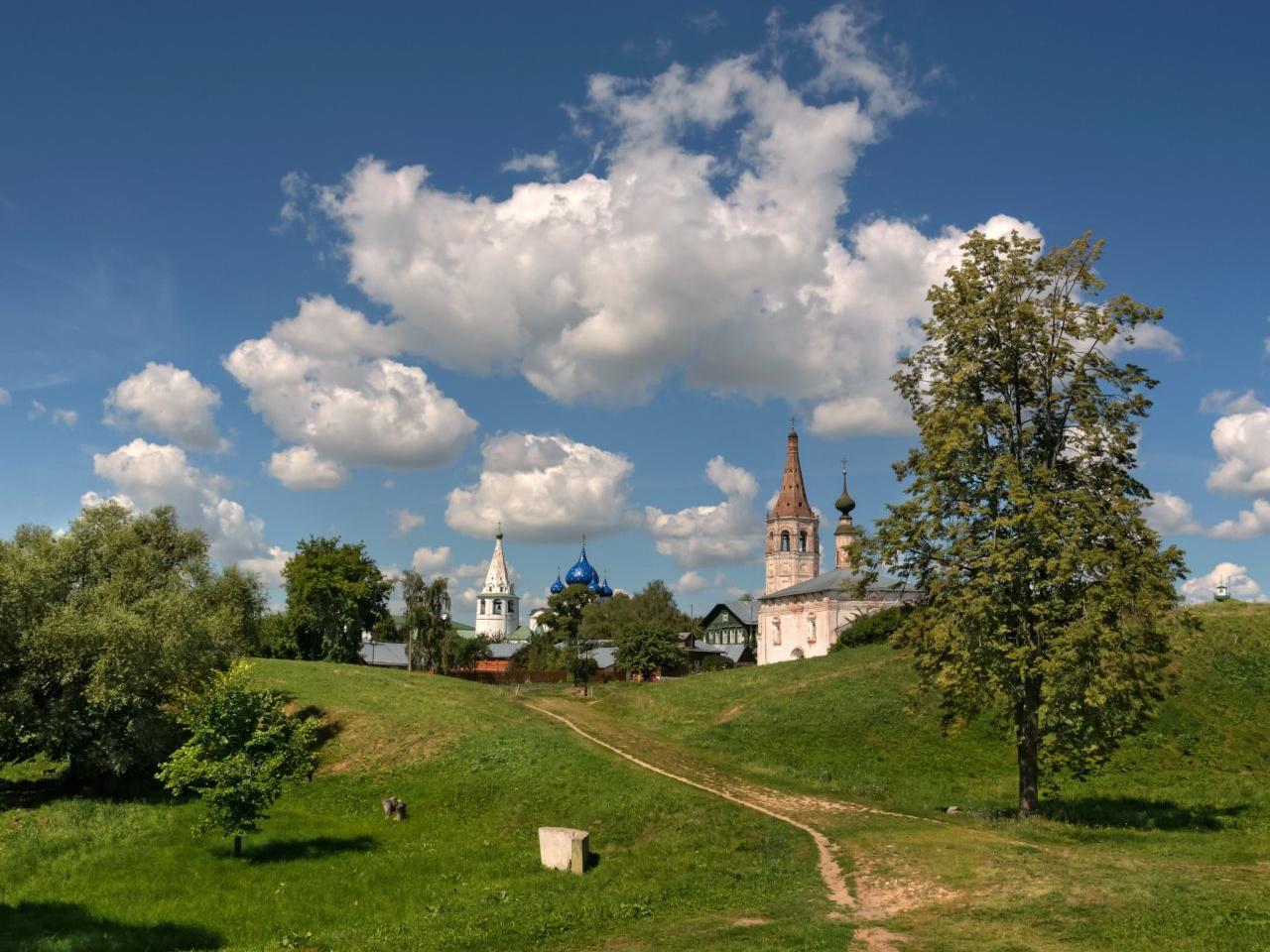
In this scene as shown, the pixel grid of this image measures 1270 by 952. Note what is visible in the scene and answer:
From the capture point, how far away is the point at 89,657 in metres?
35.5

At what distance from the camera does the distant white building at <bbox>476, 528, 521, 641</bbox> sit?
18775cm

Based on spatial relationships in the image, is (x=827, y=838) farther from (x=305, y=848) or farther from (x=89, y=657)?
(x=89, y=657)

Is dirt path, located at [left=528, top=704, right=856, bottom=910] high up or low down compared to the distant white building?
down

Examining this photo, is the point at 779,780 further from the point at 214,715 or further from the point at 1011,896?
the point at 214,715

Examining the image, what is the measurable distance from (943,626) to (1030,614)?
8.64 feet

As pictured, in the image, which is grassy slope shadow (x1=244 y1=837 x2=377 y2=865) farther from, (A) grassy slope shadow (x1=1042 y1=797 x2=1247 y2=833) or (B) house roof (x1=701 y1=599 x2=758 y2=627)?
(B) house roof (x1=701 y1=599 x2=758 y2=627)

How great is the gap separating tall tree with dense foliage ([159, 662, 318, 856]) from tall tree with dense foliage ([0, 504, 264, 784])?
15.0ft

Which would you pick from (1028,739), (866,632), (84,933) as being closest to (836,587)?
(866,632)

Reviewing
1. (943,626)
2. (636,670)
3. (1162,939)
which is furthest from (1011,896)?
(636,670)

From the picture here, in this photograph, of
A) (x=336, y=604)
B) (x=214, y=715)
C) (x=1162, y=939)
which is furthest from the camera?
Result: (x=336, y=604)

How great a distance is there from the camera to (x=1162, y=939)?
51.6 ft

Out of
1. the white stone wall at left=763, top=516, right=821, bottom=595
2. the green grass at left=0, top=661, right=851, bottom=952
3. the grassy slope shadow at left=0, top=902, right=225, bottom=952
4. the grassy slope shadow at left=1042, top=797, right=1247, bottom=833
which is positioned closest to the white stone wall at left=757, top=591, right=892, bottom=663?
the white stone wall at left=763, top=516, right=821, bottom=595

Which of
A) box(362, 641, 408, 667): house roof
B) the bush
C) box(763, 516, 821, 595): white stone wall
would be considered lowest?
box(362, 641, 408, 667): house roof

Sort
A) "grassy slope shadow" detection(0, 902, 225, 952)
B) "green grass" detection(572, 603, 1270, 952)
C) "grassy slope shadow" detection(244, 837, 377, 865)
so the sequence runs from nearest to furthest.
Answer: "green grass" detection(572, 603, 1270, 952) → "grassy slope shadow" detection(0, 902, 225, 952) → "grassy slope shadow" detection(244, 837, 377, 865)
